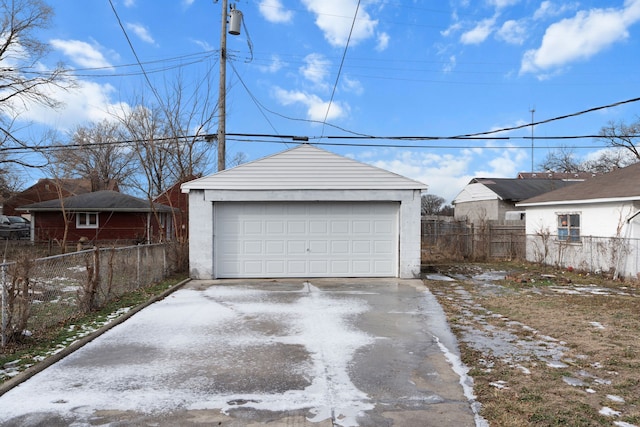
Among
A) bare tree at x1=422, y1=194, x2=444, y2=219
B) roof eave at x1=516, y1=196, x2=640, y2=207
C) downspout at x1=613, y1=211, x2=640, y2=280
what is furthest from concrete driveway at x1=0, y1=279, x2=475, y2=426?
bare tree at x1=422, y1=194, x2=444, y2=219

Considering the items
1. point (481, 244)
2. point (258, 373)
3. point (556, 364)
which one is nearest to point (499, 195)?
point (481, 244)

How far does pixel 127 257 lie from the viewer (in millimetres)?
10492

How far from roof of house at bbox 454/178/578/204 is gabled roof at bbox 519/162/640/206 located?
10.2 metres

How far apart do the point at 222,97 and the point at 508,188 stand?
22.0 m

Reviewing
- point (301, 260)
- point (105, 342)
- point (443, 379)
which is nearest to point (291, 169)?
point (301, 260)

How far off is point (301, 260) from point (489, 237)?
10.6 m

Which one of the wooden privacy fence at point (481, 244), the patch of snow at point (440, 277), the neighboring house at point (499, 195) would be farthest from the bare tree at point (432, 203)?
the patch of snow at point (440, 277)

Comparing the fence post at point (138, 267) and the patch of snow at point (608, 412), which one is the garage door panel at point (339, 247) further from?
the patch of snow at point (608, 412)

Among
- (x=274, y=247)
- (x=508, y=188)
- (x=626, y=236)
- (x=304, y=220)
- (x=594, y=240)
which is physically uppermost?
(x=508, y=188)

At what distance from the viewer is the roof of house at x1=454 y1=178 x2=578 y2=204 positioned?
1141 inches

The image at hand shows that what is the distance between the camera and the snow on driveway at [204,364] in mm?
4402

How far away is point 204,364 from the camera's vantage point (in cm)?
561

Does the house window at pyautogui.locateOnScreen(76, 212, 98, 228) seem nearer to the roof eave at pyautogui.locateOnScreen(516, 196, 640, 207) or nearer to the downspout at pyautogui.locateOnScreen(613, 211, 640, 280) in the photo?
the roof eave at pyautogui.locateOnScreen(516, 196, 640, 207)

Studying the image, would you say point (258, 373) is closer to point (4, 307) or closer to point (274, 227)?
point (4, 307)
